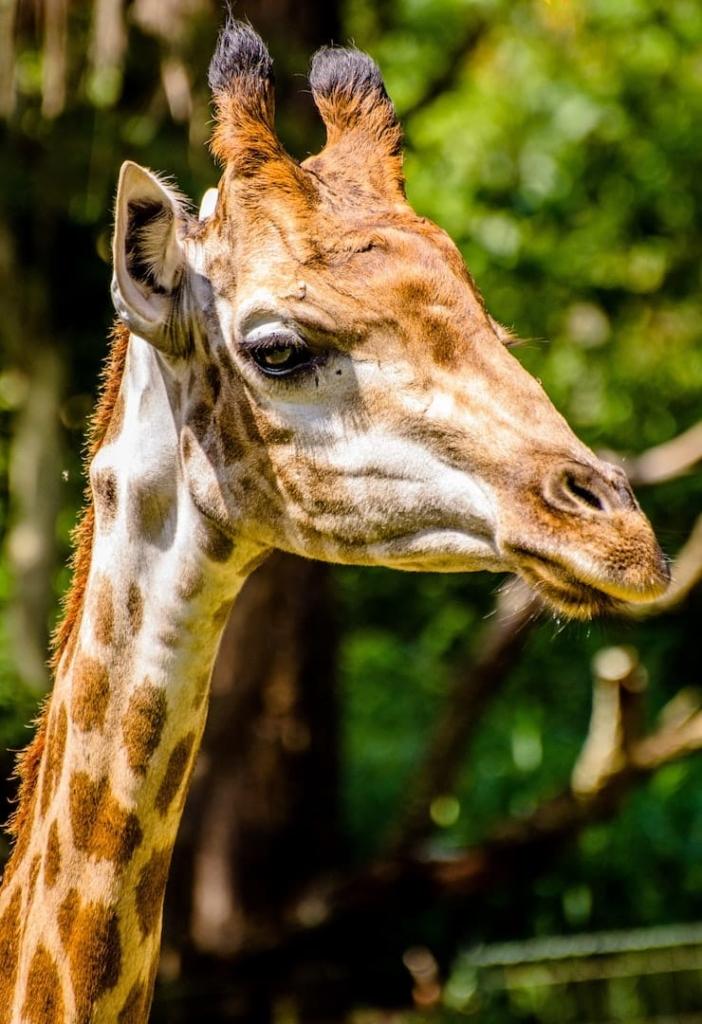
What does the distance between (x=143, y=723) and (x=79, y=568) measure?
48 centimetres

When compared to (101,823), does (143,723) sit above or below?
above

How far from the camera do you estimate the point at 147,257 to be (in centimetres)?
322

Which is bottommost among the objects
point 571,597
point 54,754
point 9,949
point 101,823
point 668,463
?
point 9,949

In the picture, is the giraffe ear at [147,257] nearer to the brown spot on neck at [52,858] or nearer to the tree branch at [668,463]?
the brown spot on neck at [52,858]

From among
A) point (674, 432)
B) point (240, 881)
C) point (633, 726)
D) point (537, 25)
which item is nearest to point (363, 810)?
point (240, 881)

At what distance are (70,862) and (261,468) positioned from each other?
3.05ft

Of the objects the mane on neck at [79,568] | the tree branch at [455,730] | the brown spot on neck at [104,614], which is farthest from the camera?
the tree branch at [455,730]

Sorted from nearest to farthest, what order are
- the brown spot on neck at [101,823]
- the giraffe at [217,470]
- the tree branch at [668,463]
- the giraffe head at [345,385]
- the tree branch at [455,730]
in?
the giraffe head at [345,385]
the giraffe at [217,470]
the brown spot on neck at [101,823]
the tree branch at [668,463]
the tree branch at [455,730]

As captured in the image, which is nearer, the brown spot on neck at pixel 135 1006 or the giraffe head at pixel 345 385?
the giraffe head at pixel 345 385

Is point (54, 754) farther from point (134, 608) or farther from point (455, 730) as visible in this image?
point (455, 730)

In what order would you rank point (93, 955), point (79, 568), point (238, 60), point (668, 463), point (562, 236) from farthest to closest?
point (562, 236)
point (668, 463)
point (238, 60)
point (79, 568)
point (93, 955)

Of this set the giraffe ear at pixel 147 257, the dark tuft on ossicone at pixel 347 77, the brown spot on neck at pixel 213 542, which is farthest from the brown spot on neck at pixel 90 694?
the dark tuft on ossicone at pixel 347 77

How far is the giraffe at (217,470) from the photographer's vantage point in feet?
9.90

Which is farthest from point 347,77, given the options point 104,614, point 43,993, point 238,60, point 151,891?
point 43,993
